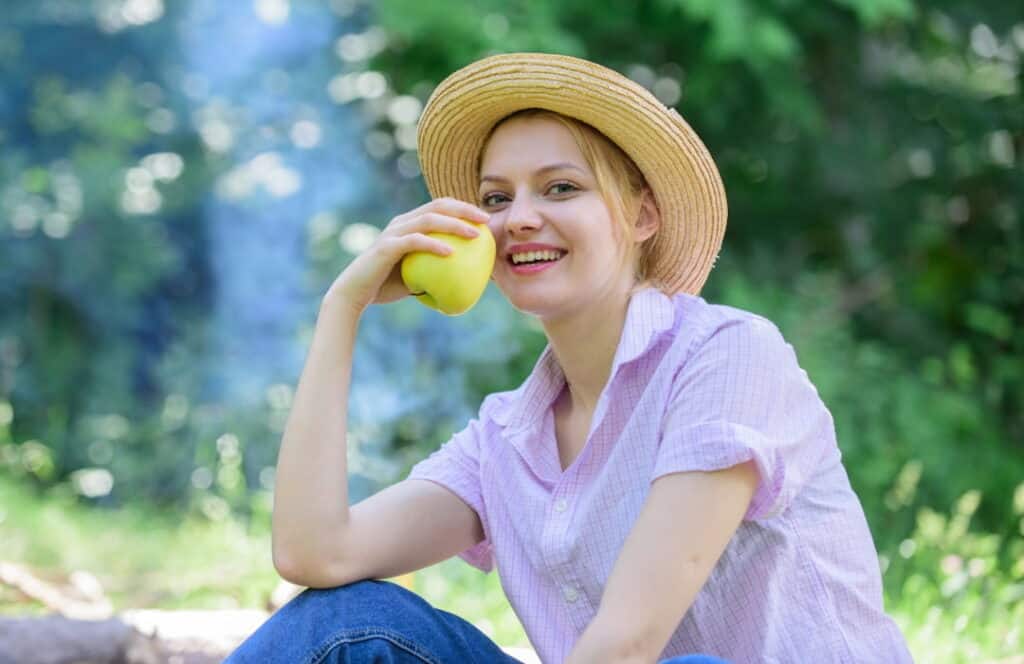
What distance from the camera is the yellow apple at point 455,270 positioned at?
6.70 ft

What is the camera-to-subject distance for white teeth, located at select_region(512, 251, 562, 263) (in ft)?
6.79

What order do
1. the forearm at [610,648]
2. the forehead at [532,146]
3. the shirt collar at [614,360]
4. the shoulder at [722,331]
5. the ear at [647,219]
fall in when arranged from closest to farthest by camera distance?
the forearm at [610,648]
the shoulder at [722,331]
the shirt collar at [614,360]
the forehead at [532,146]
the ear at [647,219]

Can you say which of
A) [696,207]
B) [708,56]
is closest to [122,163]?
[708,56]

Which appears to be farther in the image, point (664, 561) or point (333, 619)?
point (333, 619)

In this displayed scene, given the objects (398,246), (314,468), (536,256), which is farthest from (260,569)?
(536,256)

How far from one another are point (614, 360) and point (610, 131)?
1.20 ft

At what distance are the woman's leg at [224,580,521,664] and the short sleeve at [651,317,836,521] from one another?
43 centimetres

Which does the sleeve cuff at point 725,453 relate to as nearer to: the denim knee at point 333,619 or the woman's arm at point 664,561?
the woman's arm at point 664,561

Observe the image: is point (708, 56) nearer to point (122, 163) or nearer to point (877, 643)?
point (122, 163)

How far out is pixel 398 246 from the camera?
213 centimetres

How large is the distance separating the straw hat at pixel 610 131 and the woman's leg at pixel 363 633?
0.64 m

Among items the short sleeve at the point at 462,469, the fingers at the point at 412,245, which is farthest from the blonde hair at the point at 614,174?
the short sleeve at the point at 462,469

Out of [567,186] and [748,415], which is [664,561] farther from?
[567,186]

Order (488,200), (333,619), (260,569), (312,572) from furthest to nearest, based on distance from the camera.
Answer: (260,569)
(488,200)
(312,572)
(333,619)
